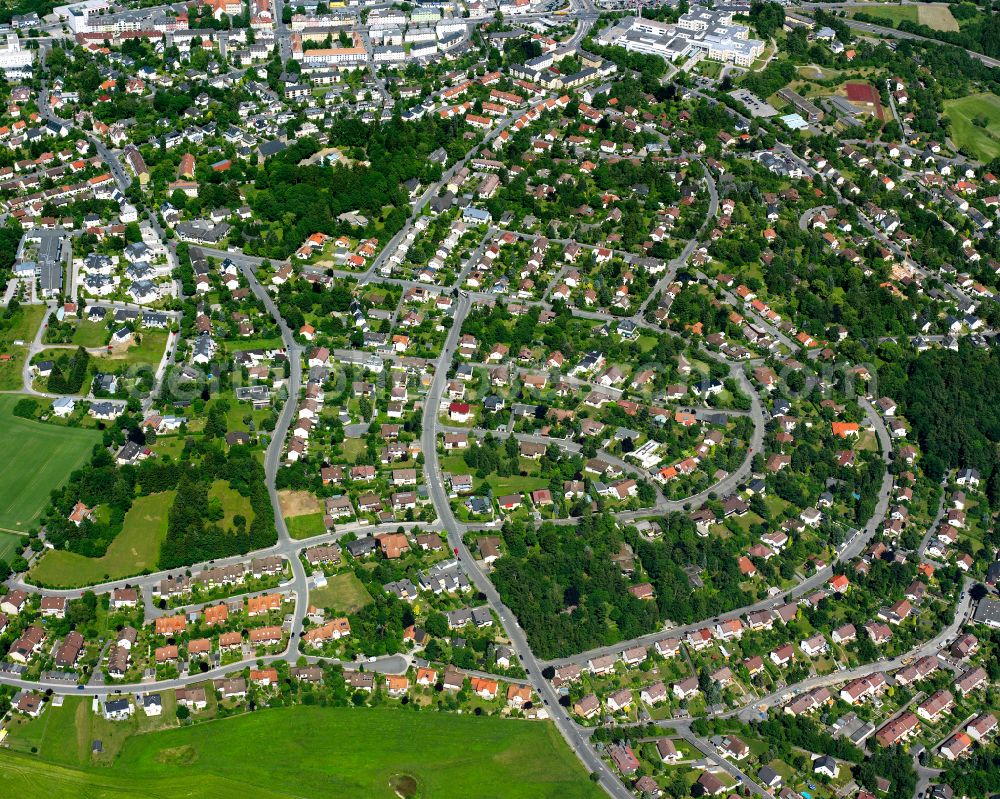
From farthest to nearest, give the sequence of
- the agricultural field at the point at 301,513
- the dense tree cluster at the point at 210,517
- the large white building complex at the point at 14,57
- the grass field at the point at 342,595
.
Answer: the large white building complex at the point at 14,57 → the agricultural field at the point at 301,513 → the dense tree cluster at the point at 210,517 → the grass field at the point at 342,595

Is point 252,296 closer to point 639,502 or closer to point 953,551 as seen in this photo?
point 639,502

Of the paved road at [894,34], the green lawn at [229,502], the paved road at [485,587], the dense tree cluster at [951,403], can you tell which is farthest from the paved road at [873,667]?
the paved road at [894,34]

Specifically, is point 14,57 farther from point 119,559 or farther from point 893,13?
point 893,13

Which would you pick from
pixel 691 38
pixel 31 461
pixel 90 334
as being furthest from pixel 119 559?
pixel 691 38

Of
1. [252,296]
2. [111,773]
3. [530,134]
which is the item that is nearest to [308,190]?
[252,296]

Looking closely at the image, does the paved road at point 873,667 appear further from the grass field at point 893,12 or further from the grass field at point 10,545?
the grass field at point 893,12

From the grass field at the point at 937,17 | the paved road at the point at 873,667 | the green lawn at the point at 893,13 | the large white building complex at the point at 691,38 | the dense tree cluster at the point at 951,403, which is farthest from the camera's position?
the green lawn at the point at 893,13

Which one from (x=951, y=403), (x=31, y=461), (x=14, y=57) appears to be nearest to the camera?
(x=31, y=461)
